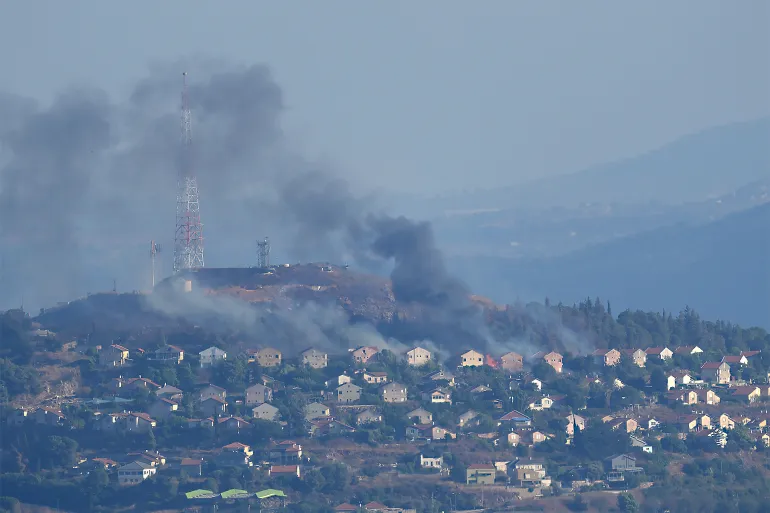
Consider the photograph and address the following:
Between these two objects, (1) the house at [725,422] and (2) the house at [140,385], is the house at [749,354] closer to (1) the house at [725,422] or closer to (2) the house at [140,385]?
(1) the house at [725,422]

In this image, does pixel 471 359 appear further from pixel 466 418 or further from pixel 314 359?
pixel 466 418

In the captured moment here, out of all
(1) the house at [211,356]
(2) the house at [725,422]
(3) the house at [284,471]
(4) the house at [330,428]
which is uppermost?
(1) the house at [211,356]

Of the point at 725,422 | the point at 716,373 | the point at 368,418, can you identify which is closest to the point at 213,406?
the point at 368,418

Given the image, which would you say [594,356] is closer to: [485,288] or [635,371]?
[635,371]

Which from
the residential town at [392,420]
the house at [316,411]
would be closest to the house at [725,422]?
the residential town at [392,420]

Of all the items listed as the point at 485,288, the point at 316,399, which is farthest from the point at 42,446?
the point at 485,288

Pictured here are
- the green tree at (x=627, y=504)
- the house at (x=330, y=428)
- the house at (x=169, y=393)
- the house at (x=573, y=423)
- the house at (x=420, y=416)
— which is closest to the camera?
the green tree at (x=627, y=504)
